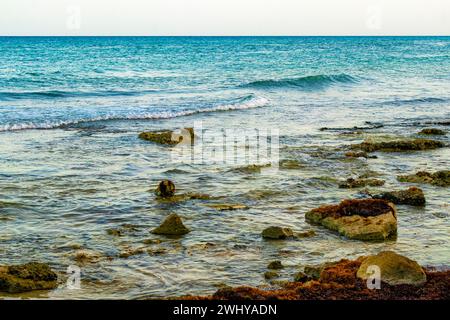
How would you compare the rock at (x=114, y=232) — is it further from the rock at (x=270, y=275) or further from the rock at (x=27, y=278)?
the rock at (x=270, y=275)

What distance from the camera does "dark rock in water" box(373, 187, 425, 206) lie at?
13.8 meters

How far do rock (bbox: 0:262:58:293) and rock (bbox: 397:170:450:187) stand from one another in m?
9.51

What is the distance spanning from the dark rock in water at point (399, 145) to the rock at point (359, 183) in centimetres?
443

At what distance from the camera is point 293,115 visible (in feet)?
101

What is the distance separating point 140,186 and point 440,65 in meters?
61.6

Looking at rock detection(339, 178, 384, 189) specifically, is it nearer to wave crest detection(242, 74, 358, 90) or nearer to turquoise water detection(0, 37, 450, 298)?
turquoise water detection(0, 37, 450, 298)

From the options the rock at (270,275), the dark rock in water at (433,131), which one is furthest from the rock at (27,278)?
the dark rock in water at (433,131)

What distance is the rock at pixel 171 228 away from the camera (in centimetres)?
1191

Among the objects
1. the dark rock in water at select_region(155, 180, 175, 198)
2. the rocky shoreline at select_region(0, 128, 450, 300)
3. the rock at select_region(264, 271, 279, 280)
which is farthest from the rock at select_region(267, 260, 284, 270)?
the dark rock in water at select_region(155, 180, 175, 198)

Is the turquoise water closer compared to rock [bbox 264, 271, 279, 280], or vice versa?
rock [bbox 264, 271, 279, 280]

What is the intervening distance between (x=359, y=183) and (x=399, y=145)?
538 centimetres

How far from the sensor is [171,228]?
11938 millimetres

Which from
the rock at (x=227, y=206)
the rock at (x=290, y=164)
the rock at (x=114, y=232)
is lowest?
the rock at (x=290, y=164)
